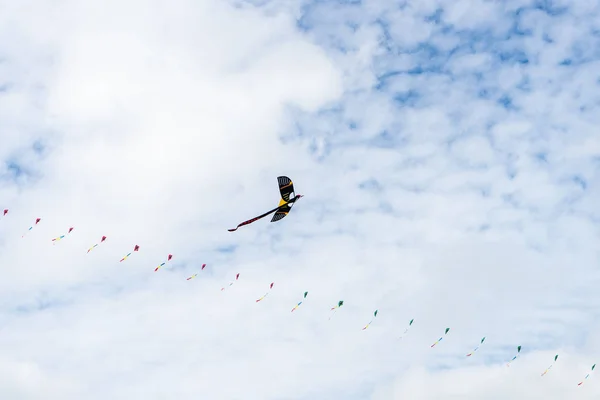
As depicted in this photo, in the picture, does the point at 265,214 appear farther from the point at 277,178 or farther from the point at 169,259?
the point at 169,259

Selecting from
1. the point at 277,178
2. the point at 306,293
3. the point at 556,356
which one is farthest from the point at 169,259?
the point at 556,356

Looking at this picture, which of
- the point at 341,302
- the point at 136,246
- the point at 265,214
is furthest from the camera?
the point at 341,302

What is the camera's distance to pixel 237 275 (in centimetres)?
5953

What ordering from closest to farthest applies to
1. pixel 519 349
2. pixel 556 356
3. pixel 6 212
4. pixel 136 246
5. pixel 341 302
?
pixel 6 212, pixel 136 246, pixel 341 302, pixel 519 349, pixel 556 356

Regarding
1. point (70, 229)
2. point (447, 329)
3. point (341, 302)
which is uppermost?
point (70, 229)

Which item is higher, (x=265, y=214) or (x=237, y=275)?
(x=265, y=214)

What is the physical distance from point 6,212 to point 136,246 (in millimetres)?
13688

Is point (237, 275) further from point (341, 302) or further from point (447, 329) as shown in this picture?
point (447, 329)

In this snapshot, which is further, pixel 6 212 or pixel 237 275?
pixel 237 275

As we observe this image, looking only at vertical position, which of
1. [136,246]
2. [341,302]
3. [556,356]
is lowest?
[556,356]

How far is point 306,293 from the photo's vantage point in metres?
67.0

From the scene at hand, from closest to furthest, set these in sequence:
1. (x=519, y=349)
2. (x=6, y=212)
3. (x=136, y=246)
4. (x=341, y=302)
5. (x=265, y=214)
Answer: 1. (x=6, y=212)
2. (x=136, y=246)
3. (x=265, y=214)
4. (x=341, y=302)
5. (x=519, y=349)

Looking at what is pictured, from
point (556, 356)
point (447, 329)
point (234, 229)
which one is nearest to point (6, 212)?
point (234, 229)

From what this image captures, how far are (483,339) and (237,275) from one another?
40.7m
